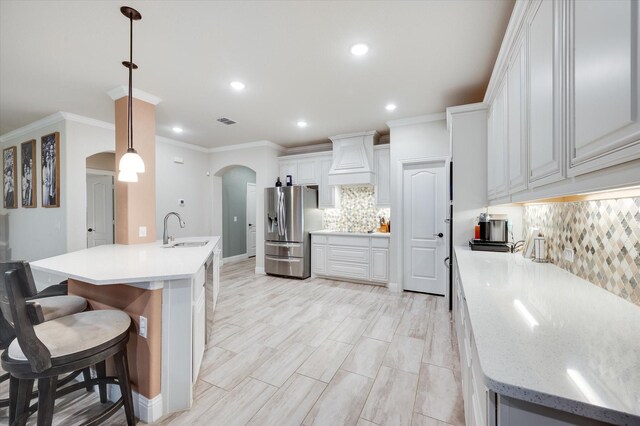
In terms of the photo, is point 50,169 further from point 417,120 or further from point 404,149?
point 417,120

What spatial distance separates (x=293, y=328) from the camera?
2.83 metres

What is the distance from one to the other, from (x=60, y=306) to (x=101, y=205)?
195 inches

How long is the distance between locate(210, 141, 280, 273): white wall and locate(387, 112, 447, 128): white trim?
8.14 feet

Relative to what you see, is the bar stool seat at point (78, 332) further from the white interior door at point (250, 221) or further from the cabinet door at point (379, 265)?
the white interior door at point (250, 221)

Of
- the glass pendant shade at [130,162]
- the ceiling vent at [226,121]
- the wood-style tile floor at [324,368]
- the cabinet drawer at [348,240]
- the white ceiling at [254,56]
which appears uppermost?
the ceiling vent at [226,121]

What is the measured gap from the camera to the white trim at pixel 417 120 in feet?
12.3

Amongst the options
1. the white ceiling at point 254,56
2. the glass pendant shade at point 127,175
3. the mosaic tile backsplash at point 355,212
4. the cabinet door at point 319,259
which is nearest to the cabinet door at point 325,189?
the mosaic tile backsplash at point 355,212

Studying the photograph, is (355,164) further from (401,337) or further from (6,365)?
(6,365)

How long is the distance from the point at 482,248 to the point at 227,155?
4993 mm

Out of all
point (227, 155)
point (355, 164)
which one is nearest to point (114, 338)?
point (355, 164)

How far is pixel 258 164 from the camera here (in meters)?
5.32

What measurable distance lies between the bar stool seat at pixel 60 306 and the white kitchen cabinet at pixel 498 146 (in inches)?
121

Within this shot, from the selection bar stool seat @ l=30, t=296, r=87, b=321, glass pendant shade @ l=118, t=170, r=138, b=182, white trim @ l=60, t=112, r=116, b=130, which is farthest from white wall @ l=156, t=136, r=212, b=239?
bar stool seat @ l=30, t=296, r=87, b=321

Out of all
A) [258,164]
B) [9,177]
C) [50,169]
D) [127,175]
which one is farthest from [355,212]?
[9,177]
